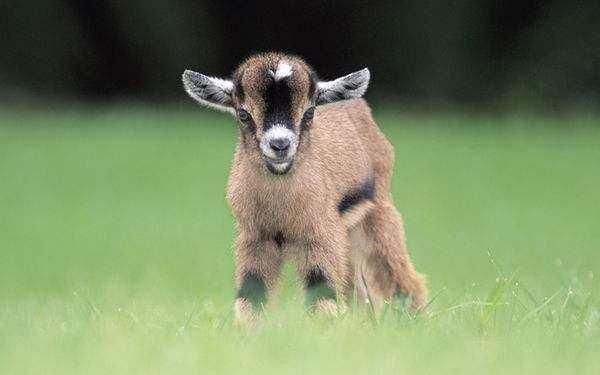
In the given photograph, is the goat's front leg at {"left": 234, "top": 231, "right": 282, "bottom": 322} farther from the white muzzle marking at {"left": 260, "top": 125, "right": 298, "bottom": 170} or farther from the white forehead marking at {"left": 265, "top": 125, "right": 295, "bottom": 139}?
the white forehead marking at {"left": 265, "top": 125, "right": 295, "bottom": 139}

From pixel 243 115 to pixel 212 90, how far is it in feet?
1.02

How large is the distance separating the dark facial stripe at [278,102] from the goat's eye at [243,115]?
6.3 inches

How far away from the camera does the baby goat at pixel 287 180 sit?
8.04 metres

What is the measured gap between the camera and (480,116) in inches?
944

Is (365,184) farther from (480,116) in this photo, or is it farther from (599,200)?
(480,116)

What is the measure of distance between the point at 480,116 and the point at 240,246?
15970 mm

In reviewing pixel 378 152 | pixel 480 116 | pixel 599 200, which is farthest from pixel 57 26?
pixel 378 152

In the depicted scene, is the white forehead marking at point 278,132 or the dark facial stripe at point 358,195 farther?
the dark facial stripe at point 358,195

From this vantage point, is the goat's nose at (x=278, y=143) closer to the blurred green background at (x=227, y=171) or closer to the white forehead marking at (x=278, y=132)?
the white forehead marking at (x=278, y=132)

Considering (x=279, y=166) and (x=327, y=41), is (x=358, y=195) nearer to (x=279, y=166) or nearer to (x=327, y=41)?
(x=279, y=166)

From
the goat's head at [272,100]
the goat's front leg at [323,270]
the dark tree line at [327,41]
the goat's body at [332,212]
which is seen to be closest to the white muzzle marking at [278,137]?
the goat's head at [272,100]

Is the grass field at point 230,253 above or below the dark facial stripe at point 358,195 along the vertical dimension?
below

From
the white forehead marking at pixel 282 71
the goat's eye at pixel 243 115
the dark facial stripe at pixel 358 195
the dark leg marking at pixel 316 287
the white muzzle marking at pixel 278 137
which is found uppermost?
the white forehead marking at pixel 282 71

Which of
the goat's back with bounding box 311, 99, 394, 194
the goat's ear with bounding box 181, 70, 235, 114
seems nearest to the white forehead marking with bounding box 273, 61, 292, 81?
the goat's ear with bounding box 181, 70, 235, 114
